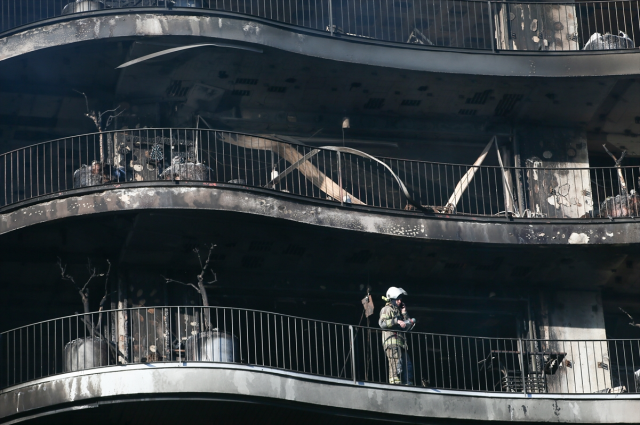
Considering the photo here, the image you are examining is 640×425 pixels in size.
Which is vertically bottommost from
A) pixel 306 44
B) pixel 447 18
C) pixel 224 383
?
pixel 224 383

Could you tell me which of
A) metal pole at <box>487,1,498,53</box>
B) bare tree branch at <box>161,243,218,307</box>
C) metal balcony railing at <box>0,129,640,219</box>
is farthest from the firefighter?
metal pole at <box>487,1,498,53</box>

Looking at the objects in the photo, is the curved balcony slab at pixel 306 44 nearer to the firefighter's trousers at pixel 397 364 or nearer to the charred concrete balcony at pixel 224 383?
the charred concrete balcony at pixel 224 383

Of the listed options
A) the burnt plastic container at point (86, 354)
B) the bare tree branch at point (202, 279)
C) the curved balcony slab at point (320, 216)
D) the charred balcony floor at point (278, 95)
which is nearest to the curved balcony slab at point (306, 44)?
the charred balcony floor at point (278, 95)

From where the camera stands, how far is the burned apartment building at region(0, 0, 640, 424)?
64.6 ft

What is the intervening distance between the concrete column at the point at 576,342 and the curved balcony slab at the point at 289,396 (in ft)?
6.23

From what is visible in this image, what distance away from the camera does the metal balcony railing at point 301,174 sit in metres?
21.5

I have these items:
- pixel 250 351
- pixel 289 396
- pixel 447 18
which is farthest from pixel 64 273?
pixel 447 18

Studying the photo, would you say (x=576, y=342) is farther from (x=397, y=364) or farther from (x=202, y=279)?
(x=202, y=279)

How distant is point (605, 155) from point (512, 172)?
258cm

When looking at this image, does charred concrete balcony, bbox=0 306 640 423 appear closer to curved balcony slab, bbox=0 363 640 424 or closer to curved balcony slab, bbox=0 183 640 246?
curved balcony slab, bbox=0 363 640 424

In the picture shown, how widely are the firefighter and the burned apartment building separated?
32 cm

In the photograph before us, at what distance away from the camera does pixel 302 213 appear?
20.5 m

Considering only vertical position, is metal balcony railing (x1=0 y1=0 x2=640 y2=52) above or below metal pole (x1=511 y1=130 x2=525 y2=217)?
above

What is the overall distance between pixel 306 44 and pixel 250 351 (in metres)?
5.52
